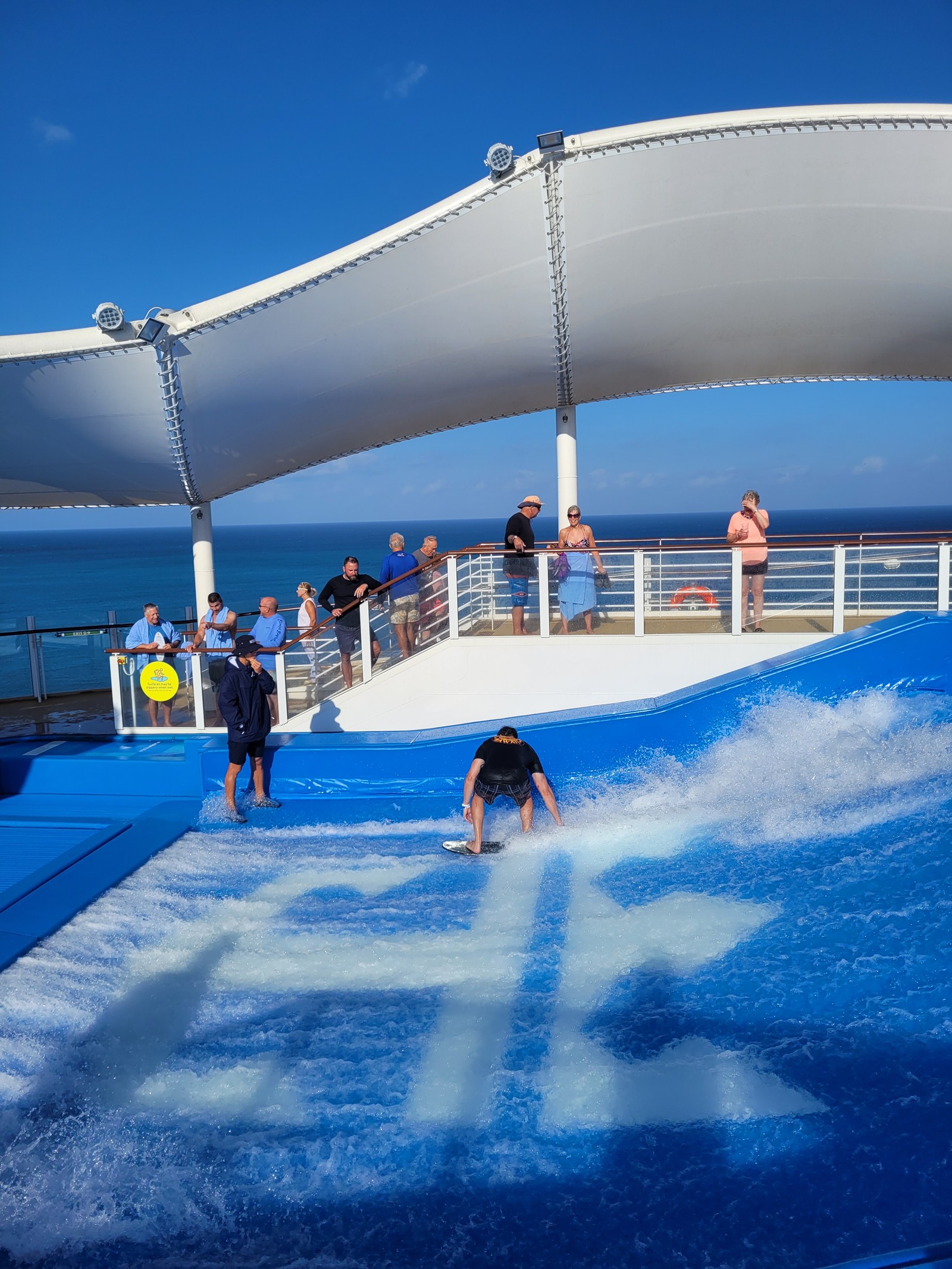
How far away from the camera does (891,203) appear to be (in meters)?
8.66

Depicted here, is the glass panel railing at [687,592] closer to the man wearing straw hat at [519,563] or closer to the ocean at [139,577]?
the man wearing straw hat at [519,563]

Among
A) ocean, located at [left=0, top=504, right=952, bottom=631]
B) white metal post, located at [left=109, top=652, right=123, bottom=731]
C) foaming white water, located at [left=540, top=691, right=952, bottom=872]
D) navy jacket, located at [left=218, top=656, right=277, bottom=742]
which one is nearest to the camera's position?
foaming white water, located at [left=540, top=691, right=952, bottom=872]

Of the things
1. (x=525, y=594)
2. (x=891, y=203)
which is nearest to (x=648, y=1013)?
(x=525, y=594)

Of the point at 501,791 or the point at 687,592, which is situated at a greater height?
the point at 687,592

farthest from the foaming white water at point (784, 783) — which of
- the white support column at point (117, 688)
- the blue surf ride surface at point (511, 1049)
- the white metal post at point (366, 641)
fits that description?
the white support column at point (117, 688)

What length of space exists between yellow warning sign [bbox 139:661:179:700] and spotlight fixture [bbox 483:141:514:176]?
237 inches

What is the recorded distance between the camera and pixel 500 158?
8383 mm

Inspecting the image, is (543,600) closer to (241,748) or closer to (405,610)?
(405,610)

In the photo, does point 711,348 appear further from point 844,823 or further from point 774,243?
point 844,823

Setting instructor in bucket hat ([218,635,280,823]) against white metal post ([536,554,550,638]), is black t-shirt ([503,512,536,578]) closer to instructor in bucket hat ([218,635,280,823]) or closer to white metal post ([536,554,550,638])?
white metal post ([536,554,550,638])

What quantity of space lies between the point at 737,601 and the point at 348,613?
168 inches

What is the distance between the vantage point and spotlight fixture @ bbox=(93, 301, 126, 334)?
8.96 metres

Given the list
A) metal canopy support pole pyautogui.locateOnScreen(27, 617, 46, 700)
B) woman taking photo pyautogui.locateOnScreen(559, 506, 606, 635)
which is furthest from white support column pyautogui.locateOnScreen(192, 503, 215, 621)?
woman taking photo pyautogui.locateOnScreen(559, 506, 606, 635)

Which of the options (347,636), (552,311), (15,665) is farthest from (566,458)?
(15,665)
